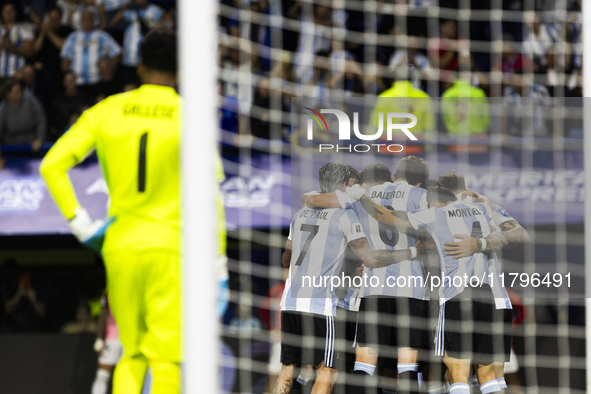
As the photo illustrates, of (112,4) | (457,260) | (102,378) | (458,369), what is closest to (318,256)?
(457,260)

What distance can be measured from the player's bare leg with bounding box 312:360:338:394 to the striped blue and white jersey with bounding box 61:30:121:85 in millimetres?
4093

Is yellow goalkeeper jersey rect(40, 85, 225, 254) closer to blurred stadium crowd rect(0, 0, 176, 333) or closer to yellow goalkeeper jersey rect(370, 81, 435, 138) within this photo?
yellow goalkeeper jersey rect(370, 81, 435, 138)

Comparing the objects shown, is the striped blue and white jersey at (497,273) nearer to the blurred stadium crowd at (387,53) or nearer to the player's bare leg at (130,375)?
the blurred stadium crowd at (387,53)

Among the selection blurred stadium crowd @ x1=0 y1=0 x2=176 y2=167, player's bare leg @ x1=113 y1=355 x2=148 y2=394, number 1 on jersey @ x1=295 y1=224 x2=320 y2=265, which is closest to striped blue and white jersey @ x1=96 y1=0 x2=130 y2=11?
blurred stadium crowd @ x1=0 y1=0 x2=176 y2=167

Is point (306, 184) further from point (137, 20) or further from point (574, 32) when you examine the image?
point (137, 20)

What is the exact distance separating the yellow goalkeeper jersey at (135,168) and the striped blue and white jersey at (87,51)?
3.52 meters

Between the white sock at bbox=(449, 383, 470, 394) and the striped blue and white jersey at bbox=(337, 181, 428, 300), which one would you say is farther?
the striped blue and white jersey at bbox=(337, 181, 428, 300)

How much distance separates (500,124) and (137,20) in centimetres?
394

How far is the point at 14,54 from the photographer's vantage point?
6.52m

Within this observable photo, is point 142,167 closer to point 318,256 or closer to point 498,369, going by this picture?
point 318,256

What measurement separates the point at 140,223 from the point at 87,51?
4.04 metres

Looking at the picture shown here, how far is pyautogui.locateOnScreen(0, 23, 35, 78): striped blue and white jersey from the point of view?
21.2 ft

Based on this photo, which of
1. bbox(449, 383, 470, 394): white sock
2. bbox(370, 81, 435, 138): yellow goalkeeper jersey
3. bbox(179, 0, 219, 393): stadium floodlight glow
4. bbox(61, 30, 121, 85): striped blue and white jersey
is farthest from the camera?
bbox(61, 30, 121, 85): striped blue and white jersey

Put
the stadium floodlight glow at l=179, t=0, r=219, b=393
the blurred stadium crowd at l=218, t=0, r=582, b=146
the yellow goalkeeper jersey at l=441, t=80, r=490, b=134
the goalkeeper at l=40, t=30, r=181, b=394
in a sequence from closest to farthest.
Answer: the stadium floodlight glow at l=179, t=0, r=219, b=393, the goalkeeper at l=40, t=30, r=181, b=394, the yellow goalkeeper jersey at l=441, t=80, r=490, b=134, the blurred stadium crowd at l=218, t=0, r=582, b=146
